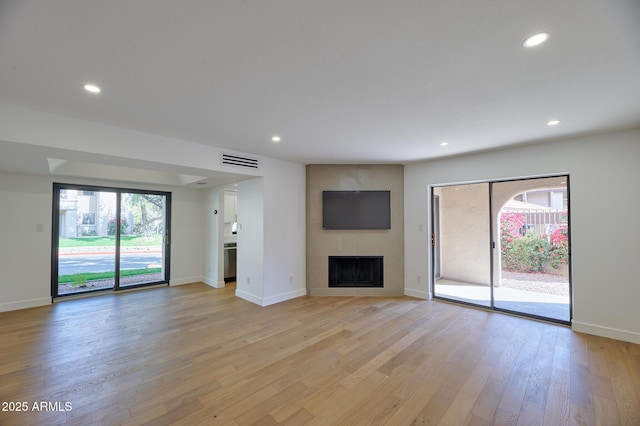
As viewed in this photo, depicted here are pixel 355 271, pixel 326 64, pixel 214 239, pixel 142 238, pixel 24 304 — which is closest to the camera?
pixel 326 64

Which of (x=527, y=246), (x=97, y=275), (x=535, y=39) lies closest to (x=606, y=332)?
(x=527, y=246)

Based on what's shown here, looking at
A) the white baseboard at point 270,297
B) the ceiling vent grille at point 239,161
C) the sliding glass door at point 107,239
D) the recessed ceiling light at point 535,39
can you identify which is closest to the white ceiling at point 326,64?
the recessed ceiling light at point 535,39

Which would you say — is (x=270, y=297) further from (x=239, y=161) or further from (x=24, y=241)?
(x=24, y=241)

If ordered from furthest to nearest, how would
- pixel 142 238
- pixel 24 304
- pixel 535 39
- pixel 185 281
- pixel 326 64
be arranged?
pixel 185 281 → pixel 142 238 → pixel 24 304 → pixel 326 64 → pixel 535 39

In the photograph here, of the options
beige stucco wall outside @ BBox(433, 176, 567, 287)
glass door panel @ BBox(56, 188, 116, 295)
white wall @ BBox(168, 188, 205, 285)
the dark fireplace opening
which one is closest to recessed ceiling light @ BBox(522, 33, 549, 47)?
beige stucco wall outside @ BBox(433, 176, 567, 287)

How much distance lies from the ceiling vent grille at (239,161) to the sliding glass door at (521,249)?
3640 millimetres

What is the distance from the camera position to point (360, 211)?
516 centimetres

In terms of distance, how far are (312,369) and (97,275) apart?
530 centimetres

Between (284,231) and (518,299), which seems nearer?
A: (518,299)

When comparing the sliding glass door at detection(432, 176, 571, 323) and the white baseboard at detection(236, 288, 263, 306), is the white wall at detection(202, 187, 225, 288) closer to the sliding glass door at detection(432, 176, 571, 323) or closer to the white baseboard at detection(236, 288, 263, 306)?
the white baseboard at detection(236, 288, 263, 306)

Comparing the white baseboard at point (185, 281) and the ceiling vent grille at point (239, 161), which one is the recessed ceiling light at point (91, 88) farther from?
the white baseboard at point (185, 281)

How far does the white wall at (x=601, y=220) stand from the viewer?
316cm

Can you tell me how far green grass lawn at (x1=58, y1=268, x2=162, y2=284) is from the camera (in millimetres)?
4988

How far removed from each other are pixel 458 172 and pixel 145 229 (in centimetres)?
655
